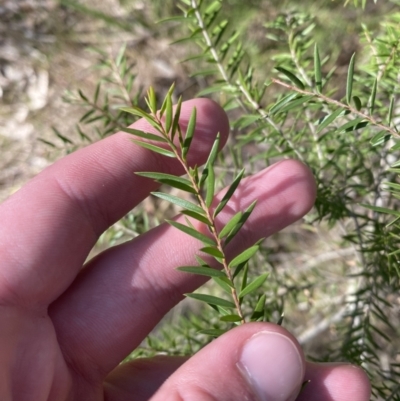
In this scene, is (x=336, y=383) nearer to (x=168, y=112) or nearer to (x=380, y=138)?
(x=380, y=138)

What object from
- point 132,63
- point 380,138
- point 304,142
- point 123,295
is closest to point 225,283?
point 380,138

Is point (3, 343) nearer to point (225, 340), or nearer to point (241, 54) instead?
point (225, 340)

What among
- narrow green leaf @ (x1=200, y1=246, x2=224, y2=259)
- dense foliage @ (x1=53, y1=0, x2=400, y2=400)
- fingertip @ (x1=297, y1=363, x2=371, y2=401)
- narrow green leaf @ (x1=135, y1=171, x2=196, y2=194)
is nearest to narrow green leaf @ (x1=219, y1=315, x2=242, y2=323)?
dense foliage @ (x1=53, y1=0, x2=400, y2=400)

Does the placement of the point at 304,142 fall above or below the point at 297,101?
below

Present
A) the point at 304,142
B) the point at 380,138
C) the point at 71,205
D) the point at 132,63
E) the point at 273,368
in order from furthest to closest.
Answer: the point at 132,63, the point at 304,142, the point at 71,205, the point at 273,368, the point at 380,138

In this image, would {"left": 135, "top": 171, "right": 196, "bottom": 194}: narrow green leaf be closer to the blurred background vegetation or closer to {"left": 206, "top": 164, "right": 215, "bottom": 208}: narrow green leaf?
{"left": 206, "top": 164, "right": 215, "bottom": 208}: narrow green leaf

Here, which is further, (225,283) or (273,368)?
(273,368)

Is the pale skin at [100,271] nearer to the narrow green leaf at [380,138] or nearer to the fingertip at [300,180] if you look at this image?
the fingertip at [300,180]

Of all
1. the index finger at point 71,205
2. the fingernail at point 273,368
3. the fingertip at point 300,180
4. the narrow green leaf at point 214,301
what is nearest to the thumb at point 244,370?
the fingernail at point 273,368

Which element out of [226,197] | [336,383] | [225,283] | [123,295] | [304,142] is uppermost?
[226,197]
